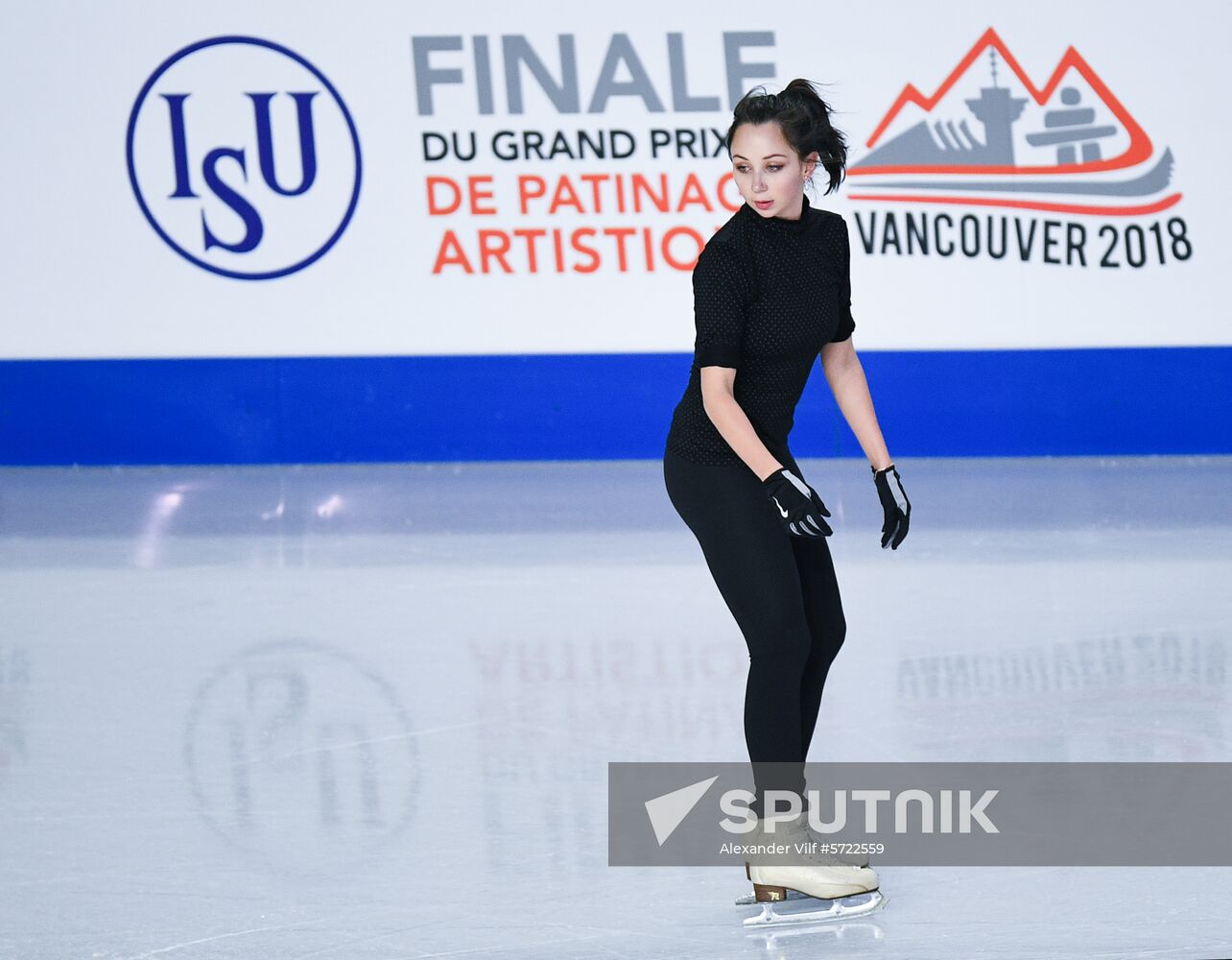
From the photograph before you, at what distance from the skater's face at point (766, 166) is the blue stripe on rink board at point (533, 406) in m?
4.99

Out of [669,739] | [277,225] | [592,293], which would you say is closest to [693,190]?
[592,293]

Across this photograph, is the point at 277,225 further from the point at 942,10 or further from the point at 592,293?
the point at 942,10

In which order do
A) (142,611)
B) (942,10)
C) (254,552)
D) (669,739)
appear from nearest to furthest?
(669,739) → (142,611) → (254,552) → (942,10)

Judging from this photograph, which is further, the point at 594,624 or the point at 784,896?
the point at 594,624

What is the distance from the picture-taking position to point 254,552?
5930mm

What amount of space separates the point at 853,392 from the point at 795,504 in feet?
1.41

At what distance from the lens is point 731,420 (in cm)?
270

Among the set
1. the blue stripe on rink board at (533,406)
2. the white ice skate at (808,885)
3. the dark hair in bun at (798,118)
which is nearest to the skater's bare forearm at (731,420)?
the dark hair in bun at (798,118)

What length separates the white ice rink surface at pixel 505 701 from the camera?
9.07ft

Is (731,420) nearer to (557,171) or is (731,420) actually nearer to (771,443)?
(771,443)

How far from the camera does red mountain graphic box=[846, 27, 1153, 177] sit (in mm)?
7672

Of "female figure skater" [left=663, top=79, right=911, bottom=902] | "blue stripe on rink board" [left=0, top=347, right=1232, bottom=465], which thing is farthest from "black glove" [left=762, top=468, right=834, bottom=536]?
"blue stripe on rink board" [left=0, top=347, right=1232, bottom=465]

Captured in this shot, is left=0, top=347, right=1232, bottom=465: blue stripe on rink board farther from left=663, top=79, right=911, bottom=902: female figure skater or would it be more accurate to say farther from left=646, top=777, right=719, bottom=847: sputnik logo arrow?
left=663, top=79, right=911, bottom=902: female figure skater

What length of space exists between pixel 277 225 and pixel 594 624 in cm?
389
